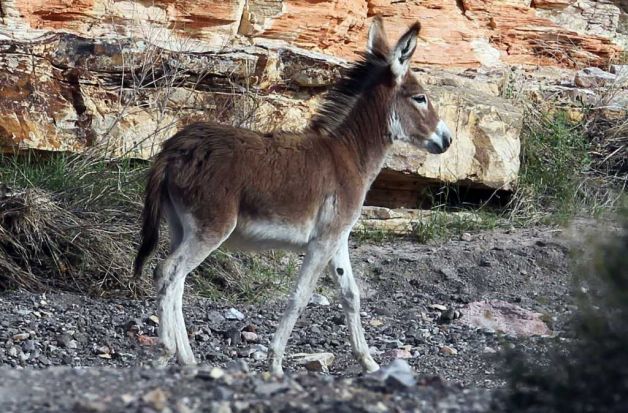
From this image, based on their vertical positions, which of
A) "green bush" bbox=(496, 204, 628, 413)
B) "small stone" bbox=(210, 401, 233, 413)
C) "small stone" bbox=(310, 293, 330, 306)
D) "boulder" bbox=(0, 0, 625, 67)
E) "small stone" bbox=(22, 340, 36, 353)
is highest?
"green bush" bbox=(496, 204, 628, 413)

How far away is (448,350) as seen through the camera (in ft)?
31.7

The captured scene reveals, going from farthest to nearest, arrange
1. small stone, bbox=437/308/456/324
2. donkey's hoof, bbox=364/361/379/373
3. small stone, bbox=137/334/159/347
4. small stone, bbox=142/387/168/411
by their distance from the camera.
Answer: small stone, bbox=437/308/456/324
small stone, bbox=137/334/159/347
donkey's hoof, bbox=364/361/379/373
small stone, bbox=142/387/168/411

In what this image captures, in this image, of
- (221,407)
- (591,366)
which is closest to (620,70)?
(591,366)

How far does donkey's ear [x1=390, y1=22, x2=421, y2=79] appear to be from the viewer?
30.2ft

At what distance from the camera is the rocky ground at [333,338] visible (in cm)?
598

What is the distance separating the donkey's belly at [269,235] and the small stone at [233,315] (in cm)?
160

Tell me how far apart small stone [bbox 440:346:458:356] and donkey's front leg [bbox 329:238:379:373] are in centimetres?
92

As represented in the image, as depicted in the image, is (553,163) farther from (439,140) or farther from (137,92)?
(137,92)

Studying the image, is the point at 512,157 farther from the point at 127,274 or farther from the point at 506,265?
the point at 127,274

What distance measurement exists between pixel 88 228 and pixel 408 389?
193 inches

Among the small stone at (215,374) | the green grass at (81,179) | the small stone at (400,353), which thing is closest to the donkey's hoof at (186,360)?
the small stone at (400,353)

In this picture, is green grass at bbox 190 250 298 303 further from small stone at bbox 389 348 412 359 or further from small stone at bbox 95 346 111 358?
small stone at bbox 389 348 412 359

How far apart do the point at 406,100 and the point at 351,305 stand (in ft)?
5.52

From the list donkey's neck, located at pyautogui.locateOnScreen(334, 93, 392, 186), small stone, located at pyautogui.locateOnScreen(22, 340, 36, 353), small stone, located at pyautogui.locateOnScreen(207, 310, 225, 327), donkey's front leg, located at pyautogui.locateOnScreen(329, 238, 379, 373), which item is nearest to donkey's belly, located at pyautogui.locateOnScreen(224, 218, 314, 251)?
donkey's front leg, located at pyautogui.locateOnScreen(329, 238, 379, 373)
